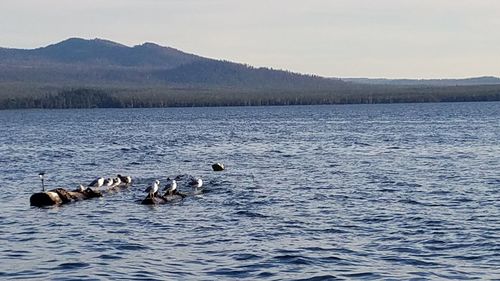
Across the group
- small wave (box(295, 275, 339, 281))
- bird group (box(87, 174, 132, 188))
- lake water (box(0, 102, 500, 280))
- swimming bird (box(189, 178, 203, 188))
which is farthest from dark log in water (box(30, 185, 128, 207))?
small wave (box(295, 275, 339, 281))

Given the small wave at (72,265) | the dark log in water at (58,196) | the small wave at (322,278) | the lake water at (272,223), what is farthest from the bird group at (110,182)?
the small wave at (322,278)

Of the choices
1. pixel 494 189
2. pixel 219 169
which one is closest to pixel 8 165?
pixel 219 169

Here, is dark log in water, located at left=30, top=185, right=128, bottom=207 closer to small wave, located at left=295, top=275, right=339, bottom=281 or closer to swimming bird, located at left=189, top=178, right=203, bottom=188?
swimming bird, located at left=189, top=178, right=203, bottom=188

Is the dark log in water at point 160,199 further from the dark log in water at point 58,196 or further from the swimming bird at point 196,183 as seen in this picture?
the swimming bird at point 196,183

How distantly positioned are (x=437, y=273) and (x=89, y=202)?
1689cm

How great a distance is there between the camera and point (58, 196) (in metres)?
34.3

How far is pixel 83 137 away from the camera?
90.9 metres

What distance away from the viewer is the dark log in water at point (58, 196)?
33688 mm

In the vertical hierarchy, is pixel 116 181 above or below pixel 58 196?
below

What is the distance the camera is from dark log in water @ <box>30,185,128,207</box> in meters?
33.7

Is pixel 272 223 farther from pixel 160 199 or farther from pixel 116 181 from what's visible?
pixel 116 181

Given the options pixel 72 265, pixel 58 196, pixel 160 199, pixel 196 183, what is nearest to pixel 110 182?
pixel 196 183

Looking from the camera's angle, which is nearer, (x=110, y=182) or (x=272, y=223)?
(x=272, y=223)

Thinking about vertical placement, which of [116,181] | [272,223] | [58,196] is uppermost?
[58,196]
